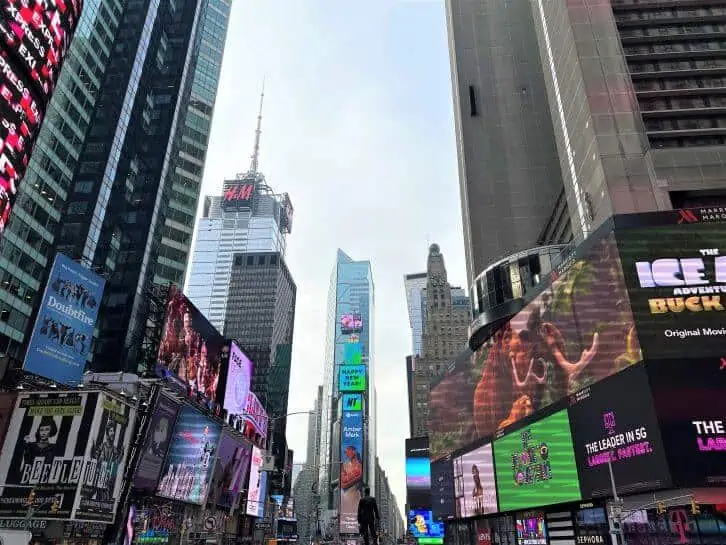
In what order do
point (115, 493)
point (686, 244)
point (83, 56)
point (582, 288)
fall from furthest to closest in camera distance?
point (83, 56), point (582, 288), point (686, 244), point (115, 493)

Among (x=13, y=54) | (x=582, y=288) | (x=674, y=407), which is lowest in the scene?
(x=674, y=407)

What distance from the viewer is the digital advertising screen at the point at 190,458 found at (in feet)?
135

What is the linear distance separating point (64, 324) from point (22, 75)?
1666 centimetres

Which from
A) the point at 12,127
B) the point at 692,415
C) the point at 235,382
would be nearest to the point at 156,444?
the point at 235,382

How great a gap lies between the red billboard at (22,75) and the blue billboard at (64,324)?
6.27 meters

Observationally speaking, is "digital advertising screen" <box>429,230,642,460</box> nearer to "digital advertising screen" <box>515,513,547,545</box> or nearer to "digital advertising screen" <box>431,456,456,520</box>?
"digital advertising screen" <box>515,513,547,545</box>

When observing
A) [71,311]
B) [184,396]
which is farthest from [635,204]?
[71,311]

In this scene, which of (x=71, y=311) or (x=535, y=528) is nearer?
(x=71, y=311)

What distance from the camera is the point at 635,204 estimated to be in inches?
1909

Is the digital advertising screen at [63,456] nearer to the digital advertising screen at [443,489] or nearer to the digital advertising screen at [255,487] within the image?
the digital advertising screen at [255,487]

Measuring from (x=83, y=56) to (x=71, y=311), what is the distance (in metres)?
84.4

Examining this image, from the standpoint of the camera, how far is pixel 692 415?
33.1 metres

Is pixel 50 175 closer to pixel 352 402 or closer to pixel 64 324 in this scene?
pixel 64 324

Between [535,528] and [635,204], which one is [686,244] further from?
[535,528]
